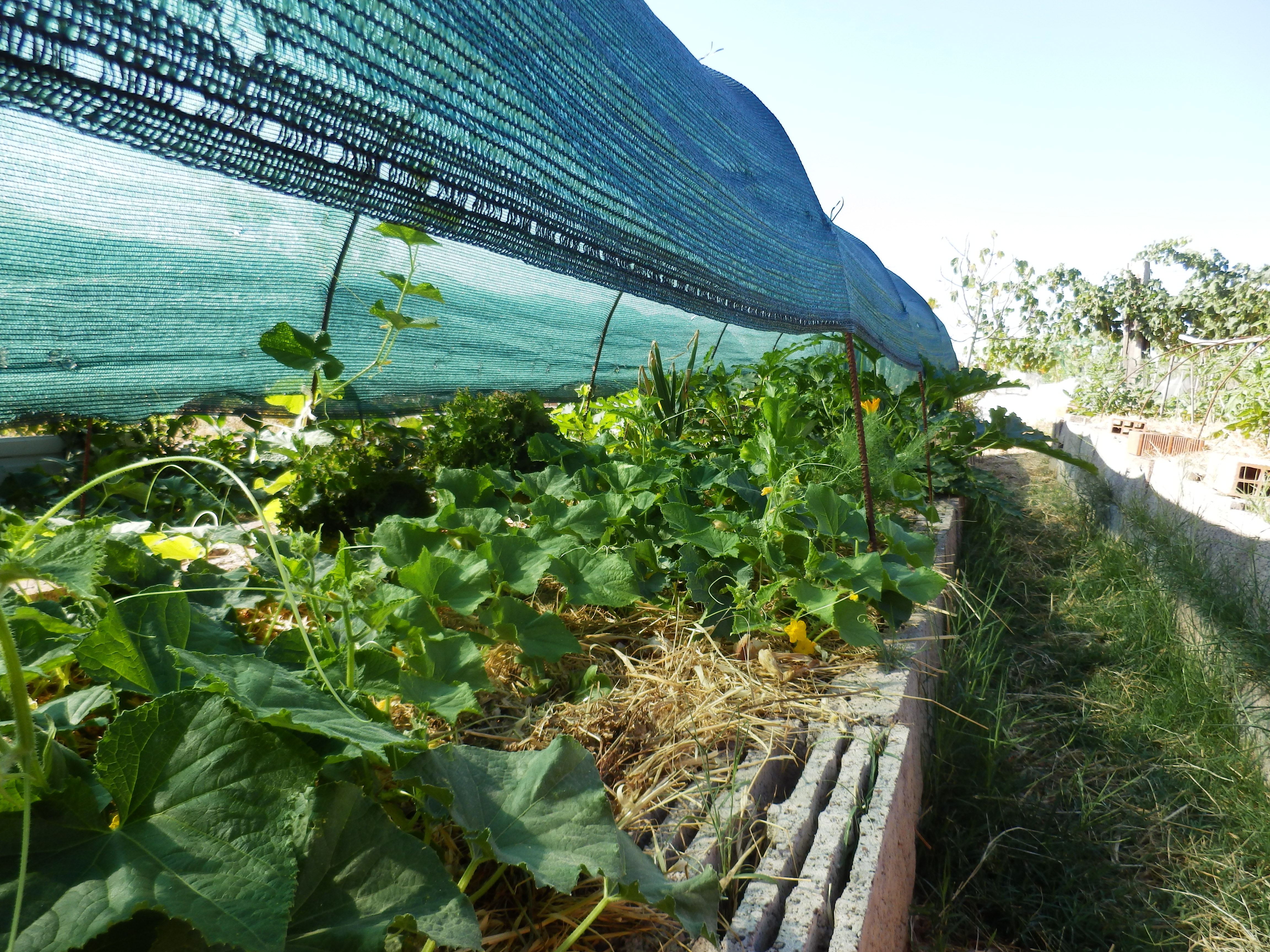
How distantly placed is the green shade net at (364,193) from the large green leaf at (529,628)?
65cm

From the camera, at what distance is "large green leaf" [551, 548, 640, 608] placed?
1394 millimetres

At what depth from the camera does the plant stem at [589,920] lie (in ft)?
2.39

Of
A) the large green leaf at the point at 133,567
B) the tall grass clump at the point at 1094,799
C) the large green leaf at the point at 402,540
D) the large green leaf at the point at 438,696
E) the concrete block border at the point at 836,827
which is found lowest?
the tall grass clump at the point at 1094,799

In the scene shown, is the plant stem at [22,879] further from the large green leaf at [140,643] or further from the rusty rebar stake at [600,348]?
the rusty rebar stake at [600,348]

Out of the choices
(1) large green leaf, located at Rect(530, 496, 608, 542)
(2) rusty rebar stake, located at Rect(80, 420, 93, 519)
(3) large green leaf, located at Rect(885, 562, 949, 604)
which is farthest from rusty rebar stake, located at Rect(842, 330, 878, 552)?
(2) rusty rebar stake, located at Rect(80, 420, 93, 519)

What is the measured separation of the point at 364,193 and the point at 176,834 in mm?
871

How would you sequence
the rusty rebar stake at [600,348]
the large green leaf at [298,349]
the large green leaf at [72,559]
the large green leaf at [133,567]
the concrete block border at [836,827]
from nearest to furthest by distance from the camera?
the large green leaf at [72,559]
the concrete block border at [836,827]
the large green leaf at [133,567]
the large green leaf at [298,349]
the rusty rebar stake at [600,348]

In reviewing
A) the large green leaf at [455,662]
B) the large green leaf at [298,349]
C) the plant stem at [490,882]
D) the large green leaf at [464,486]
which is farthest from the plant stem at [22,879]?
the large green leaf at [298,349]

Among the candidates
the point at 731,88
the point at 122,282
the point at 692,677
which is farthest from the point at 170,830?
the point at 731,88

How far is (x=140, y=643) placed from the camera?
81 centimetres

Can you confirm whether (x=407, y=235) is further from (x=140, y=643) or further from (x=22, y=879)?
(x=22, y=879)

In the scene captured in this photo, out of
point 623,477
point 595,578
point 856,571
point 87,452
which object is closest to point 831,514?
point 856,571

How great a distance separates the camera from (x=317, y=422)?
7.90 feet

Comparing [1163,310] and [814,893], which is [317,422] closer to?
[814,893]
